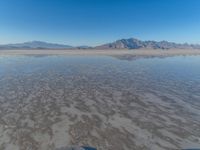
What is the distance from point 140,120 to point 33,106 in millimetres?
6298

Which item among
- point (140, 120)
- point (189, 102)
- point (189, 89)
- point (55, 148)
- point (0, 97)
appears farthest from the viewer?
point (189, 89)

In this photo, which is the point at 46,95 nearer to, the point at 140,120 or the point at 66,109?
the point at 66,109

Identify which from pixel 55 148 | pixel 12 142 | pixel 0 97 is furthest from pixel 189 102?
pixel 0 97

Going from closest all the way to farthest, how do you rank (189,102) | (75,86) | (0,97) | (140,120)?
(140,120) → (189,102) → (0,97) → (75,86)

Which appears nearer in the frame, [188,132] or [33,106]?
[188,132]

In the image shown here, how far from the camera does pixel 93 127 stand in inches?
350

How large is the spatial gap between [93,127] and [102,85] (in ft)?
29.6

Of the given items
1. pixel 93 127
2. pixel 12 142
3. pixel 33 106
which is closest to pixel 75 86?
pixel 33 106

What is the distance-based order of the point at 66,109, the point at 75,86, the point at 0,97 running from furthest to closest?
the point at 75,86
the point at 0,97
the point at 66,109

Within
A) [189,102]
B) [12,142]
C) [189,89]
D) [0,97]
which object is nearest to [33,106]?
[0,97]

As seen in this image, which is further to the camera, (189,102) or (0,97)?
(0,97)

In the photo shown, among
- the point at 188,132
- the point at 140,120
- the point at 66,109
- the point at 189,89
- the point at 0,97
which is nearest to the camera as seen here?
the point at 188,132

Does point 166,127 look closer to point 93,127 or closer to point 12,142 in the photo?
point 93,127

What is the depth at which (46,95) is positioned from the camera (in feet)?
46.2
